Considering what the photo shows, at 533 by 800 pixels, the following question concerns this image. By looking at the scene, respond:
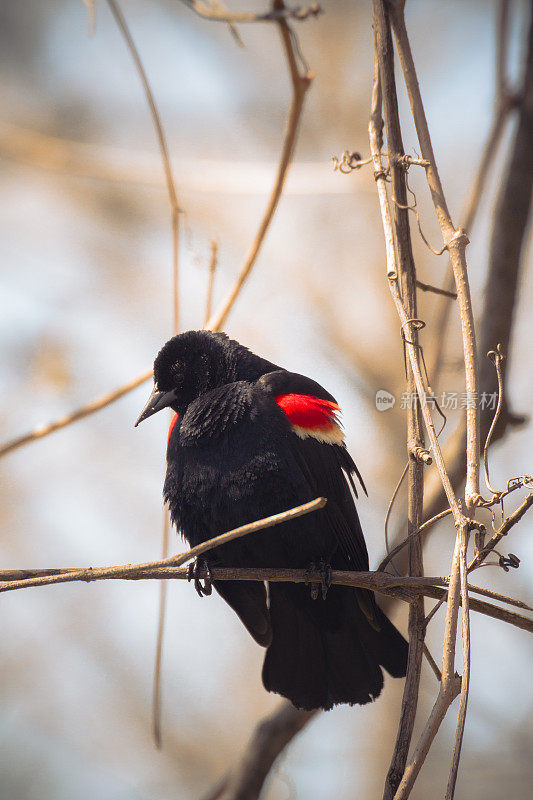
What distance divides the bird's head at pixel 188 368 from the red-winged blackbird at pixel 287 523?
0.45ft

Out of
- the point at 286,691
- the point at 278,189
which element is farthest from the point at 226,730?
the point at 278,189

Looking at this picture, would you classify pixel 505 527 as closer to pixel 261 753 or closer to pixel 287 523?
pixel 287 523

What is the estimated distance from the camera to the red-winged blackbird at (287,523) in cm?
297

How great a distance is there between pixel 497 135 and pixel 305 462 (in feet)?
5.07

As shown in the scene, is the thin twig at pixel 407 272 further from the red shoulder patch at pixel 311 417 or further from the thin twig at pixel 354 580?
the red shoulder patch at pixel 311 417

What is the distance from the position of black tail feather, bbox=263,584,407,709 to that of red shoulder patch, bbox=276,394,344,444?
0.62 m

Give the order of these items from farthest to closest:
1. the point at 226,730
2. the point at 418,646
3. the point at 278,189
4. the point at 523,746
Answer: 1. the point at 226,730
2. the point at 523,746
3. the point at 278,189
4. the point at 418,646

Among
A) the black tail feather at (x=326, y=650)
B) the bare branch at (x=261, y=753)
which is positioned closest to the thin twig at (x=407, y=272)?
the black tail feather at (x=326, y=650)

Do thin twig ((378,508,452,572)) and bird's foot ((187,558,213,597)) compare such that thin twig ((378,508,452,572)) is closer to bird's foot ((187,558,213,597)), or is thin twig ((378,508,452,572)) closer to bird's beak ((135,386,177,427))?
bird's foot ((187,558,213,597))

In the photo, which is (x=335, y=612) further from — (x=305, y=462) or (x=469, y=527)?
(x=469, y=527)

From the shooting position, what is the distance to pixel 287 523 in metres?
2.97

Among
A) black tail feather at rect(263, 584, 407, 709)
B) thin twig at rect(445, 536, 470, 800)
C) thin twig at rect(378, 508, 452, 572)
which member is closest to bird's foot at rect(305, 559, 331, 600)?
A: black tail feather at rect(263, 584, 407, 709)

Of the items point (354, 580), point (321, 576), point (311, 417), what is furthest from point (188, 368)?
point (354, 580)

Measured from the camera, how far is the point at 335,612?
317 cm
